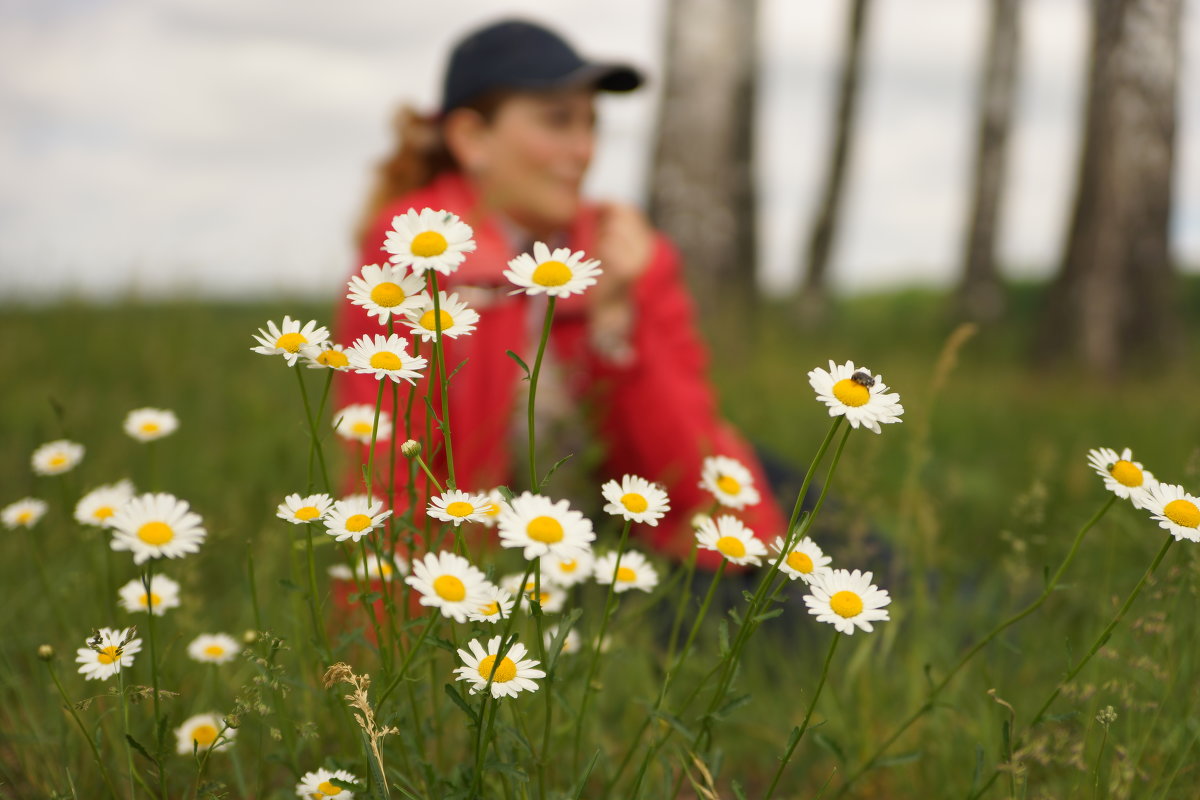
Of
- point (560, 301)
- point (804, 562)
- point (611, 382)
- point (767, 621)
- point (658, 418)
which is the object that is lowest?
point (767, 621)

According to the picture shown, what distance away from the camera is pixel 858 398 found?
3.17 ft

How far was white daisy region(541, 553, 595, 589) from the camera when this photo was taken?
1.27 meters

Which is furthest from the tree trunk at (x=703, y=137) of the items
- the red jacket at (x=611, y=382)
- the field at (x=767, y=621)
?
the red jacket at (x=611, y=382)

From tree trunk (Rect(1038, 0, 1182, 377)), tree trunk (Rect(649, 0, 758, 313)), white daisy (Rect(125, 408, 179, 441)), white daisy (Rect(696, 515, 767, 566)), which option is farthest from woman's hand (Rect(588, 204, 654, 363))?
tree trunk (Rect(1038, 0, 1182, 377))

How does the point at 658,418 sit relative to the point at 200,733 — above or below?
below

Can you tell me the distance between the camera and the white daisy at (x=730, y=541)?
1146 mm

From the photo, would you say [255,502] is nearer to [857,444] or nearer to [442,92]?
[442,92]

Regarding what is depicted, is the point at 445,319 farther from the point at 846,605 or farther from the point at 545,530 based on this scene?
the point at 846,605

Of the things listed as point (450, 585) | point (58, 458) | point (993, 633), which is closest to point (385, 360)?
point (450, 585)

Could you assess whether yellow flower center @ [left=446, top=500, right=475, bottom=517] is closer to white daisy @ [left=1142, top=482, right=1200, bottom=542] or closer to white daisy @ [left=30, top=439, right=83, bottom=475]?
white daisy @ [left=1142, top=482, right=1200, bottom=542]

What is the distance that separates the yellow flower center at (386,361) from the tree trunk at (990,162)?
32.1 ft

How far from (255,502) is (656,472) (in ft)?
4.47

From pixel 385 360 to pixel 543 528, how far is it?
249mm

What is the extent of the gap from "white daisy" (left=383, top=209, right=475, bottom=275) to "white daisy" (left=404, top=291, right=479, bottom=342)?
7 cm
